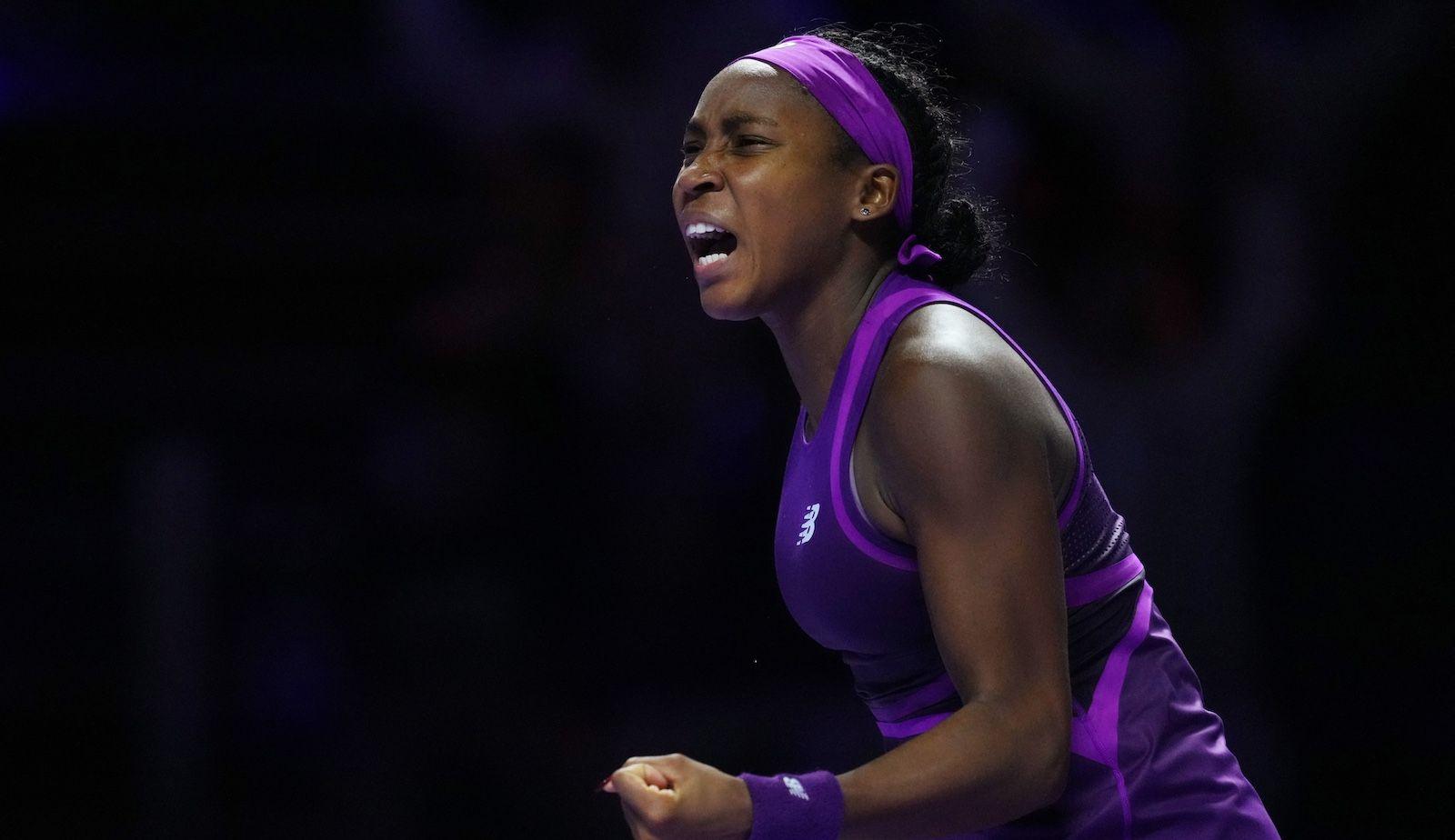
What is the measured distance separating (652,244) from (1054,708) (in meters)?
2.44

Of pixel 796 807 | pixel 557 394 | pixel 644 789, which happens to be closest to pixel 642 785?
pixel 644 789

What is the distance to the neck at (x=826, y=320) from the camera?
5.48 ft

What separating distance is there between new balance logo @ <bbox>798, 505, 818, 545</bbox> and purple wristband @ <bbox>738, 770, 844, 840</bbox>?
1.18 ft

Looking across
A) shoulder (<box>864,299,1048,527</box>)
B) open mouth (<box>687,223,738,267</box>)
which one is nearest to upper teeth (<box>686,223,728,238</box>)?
open mouth (<box>687,223,738,267</box>)

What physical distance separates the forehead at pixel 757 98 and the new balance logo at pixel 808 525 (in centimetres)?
46

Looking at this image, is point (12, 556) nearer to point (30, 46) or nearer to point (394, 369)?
point (394, 369)

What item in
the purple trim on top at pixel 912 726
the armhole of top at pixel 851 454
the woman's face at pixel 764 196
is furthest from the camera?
the woman's face at pixel 764 196

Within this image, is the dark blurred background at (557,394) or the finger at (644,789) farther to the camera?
the dark blurred background at (557,394)

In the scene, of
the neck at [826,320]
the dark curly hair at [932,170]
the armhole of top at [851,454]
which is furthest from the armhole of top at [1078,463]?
the dark curly hair at [932,170]

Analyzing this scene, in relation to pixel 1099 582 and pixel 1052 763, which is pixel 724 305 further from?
pixel 1052 763

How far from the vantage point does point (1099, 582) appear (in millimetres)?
1503

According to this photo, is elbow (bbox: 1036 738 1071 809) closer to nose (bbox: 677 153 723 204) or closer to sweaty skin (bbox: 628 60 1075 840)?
sweaty skin (bbox: 628 60 1075 840)

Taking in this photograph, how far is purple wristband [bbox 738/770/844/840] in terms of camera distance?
1.15 m

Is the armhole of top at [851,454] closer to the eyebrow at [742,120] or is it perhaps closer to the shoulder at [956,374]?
the shoulder at [956,374]
